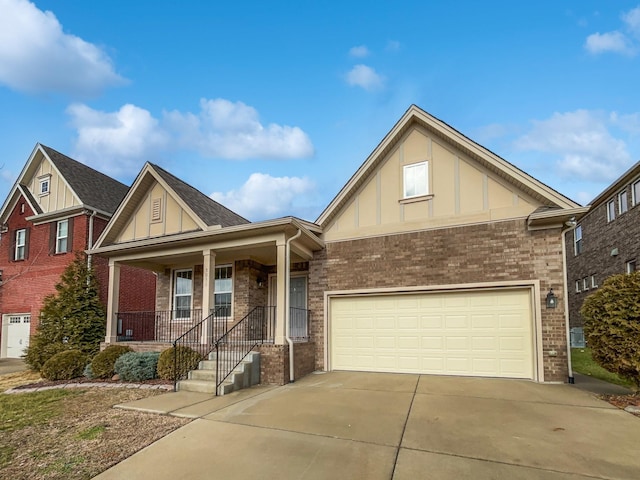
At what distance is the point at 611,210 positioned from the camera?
1648 centimetres

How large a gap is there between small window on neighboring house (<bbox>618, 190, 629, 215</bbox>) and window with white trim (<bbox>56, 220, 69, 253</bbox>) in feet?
73.2

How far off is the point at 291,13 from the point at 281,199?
3510cm

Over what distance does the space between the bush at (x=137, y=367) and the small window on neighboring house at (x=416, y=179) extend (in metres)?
7.63

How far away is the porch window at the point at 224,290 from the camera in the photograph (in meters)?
12.0

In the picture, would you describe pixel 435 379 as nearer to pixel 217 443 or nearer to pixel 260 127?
pixel 217 443

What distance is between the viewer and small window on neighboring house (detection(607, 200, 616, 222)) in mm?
16166

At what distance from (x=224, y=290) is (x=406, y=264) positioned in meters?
5.81

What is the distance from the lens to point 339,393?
24.1 feet

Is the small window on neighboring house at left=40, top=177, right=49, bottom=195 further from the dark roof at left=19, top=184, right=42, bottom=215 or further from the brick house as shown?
the brick house

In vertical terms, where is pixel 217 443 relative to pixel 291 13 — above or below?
below

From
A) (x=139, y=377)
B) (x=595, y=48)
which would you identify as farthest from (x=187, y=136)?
(x=595, y=48)

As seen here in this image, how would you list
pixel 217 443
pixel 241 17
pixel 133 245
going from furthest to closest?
1. pixel 241 17
2. pixel 133 245
3. pixel 217 443

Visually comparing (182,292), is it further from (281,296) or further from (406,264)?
(406,264)

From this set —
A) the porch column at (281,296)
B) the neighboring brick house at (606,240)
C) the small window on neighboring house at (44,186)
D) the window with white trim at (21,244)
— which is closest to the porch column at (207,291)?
the porch column at (281,296)
